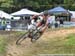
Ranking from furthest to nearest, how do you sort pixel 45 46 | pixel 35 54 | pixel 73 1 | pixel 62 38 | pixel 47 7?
pixel 47 7 < pixel 73 1 < pixel 62 38 < pixel 45 46 < pixel 35 54

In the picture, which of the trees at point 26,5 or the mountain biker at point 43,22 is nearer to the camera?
the mountain biker at point 43,22

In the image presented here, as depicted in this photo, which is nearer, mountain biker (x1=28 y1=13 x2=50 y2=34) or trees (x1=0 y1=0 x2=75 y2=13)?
mountain biker (x1=28 y1=13 x2=50 y2=34)

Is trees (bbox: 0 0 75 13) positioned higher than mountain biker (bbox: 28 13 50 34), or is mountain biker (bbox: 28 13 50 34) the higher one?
mountain biker (bbox: 28 13 50 34)

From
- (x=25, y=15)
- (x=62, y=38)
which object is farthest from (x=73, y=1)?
(x=62, y=38)

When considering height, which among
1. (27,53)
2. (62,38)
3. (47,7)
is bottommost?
(47,7)

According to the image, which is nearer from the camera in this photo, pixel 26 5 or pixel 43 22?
pixel 43 22

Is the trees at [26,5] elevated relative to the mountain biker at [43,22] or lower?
lower

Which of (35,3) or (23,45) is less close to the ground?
(23,45)

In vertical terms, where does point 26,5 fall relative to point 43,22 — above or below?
below

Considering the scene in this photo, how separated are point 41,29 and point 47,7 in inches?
1470

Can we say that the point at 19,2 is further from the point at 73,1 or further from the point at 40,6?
the point at 73,1

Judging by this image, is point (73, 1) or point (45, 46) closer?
point (45, 46)

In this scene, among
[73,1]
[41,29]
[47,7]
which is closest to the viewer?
[41,29]

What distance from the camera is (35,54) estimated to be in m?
14.0
